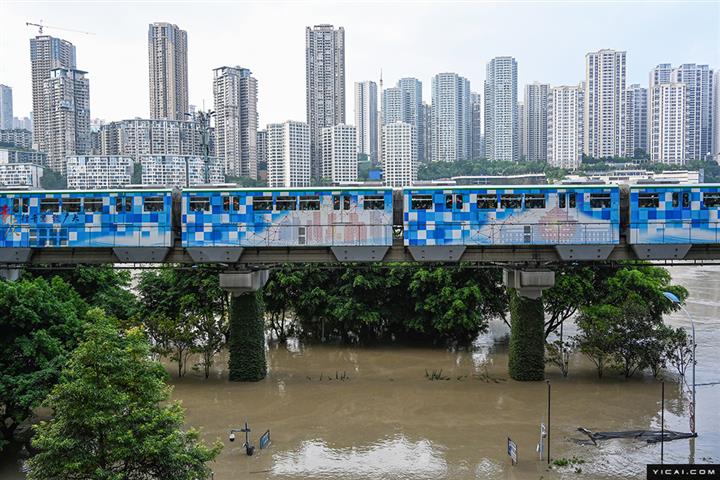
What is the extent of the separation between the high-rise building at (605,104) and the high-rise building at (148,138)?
76539mm

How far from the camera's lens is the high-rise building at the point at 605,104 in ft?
452

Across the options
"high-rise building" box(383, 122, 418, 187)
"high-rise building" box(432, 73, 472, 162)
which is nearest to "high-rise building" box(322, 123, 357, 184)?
"high-rise building" box(383, 122, 418, 187)

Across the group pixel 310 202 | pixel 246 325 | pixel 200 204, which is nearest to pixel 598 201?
pixel 310 202

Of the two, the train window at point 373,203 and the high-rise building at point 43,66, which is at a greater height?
the high-rise building at point 43,66

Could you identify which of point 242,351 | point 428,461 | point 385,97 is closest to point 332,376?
point 242,351

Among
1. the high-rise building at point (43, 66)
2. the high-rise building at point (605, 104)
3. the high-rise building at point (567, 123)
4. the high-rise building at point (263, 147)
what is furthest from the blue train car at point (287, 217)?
the high-rise building at point (43, 66)

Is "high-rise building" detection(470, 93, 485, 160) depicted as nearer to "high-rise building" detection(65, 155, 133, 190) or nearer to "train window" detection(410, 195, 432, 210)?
"high-rise building" detection(65, 155, 133, 190)

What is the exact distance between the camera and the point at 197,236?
26.6 meters

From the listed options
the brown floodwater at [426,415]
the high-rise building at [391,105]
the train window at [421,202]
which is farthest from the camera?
the high-rise building at [391,105]

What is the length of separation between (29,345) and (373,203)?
41.3ft

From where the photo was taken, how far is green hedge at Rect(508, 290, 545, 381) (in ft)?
88.6

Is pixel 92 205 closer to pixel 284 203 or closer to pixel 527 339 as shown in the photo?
pixel 284 203

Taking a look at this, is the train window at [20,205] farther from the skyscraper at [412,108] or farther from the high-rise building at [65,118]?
the skyscraper at [412,108]

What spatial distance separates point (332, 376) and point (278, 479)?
35.0 ft
